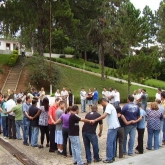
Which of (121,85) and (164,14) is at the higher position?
(164,14)

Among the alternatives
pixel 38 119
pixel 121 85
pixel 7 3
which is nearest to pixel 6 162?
pixel 38 119

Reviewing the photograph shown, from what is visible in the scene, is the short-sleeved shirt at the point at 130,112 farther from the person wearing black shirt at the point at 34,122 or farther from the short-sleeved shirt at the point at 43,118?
the person wearing black shirt at the point at 34,122

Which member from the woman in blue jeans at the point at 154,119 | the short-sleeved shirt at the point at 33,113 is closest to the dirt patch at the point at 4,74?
the short-sleeved shirt at the point at 33,113

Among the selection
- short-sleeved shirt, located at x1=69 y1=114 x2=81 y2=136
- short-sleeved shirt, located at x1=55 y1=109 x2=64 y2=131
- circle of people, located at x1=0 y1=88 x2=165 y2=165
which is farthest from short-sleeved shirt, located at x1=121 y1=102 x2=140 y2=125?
short-sleeved shirt, located at x1=55 y1=109 x2=64 y2=131

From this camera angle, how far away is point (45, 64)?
92.8 ft

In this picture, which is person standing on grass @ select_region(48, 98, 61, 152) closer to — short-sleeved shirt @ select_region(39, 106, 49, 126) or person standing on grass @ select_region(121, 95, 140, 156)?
short-sleeved shirt @ select_region(39, 106, 49, 126)

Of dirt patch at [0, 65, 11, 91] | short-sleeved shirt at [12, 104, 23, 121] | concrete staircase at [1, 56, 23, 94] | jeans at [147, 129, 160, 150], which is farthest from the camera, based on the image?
dirt patch at [0, 65, 11, 91]

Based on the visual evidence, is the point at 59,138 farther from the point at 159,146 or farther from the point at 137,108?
the point at 159,146

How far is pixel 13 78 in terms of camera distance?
29359 millimetres

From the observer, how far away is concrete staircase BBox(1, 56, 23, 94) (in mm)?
27261

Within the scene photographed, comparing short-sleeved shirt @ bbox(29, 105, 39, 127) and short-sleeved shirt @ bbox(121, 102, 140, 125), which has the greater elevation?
short-sleeved shirt @ bbox(121, 102, 140, 125)

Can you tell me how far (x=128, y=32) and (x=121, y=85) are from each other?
9.75 m

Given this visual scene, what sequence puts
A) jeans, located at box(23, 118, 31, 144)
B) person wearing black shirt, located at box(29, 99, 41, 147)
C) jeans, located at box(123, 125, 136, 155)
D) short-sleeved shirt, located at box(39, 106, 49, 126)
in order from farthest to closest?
1. jeans, located at box(23, 118, 31, 144)
2. person wearing black shirt, located at box(29, 99, 41, 147)
3. short-sleeved shirt, located at box(39, 106, 49, 126)
4. jeans, located at box(123, 125, 136, 155)

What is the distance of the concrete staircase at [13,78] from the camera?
27.3 metres
